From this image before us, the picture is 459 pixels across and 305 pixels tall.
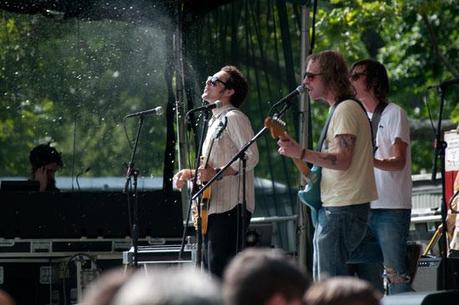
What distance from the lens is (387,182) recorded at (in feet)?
23.8

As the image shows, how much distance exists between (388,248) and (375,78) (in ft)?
3.53

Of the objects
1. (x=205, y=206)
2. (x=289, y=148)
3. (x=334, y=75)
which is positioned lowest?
(x=205, y=206)

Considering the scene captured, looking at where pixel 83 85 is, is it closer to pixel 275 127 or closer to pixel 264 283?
pixel 275 127

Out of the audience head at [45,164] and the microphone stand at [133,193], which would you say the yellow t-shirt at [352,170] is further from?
the audience head at [45,164]

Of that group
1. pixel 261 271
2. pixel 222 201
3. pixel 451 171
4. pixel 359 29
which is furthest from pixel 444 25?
pixel 261 271

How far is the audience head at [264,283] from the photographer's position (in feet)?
10.2

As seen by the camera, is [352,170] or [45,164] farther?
[45,164]

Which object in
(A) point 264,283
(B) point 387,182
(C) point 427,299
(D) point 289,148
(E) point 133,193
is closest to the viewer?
(A) point 264,283

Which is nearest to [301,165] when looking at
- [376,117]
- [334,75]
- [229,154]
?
[334,75]

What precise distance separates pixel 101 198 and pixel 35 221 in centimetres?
56

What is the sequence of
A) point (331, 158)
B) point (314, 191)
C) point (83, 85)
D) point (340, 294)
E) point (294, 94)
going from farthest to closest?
point (83, 85)
point (294, 94)
point (314, 191)
point (331, 158)
point (340, 294)

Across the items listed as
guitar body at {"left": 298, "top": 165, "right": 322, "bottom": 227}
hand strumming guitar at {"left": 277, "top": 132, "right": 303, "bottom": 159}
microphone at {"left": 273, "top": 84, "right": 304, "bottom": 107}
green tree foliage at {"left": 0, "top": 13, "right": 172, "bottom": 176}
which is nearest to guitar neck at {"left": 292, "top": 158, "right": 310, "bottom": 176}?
guitar body at {"left": 298, "top": 165, "right": 322, "bottom": 227}

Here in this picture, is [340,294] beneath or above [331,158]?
beneath

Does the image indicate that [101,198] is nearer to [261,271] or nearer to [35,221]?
[35,221]
